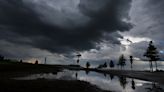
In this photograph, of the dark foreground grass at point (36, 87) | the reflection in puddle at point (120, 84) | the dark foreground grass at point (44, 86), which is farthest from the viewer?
the reflection in puddle at point (120, 84)

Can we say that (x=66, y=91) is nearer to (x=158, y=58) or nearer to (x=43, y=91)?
(x=43, y=91)

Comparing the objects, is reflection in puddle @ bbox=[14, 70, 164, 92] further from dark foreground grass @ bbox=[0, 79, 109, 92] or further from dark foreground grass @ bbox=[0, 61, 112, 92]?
dark foreground grass @ bbox=[0, 79, 109, 92]

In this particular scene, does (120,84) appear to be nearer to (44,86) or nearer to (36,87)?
(44,86)

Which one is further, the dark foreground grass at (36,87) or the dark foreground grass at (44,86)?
the dark foreground grass at (44,86)

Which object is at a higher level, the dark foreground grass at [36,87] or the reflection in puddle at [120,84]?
the dark foreground grass at [36,87]

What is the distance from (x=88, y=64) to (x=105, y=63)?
25207 mm

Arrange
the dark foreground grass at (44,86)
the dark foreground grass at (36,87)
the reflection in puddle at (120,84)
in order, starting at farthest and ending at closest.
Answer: the reflection in puddle at (120,84) < the dark foreground grass at (44,86) < the dark foreground grass at (36,87)

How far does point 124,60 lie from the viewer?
14412cm

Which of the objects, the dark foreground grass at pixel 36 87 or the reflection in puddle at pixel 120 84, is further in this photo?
the reflection in puddle at pixel 120 84

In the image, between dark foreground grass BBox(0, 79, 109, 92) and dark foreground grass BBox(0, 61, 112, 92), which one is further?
dark foreground grass BBox(0, 61, 112, 92)

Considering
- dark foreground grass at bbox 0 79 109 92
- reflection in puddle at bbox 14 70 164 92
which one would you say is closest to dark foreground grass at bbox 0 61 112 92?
dark foreground grass at bbox 0 79 109 92

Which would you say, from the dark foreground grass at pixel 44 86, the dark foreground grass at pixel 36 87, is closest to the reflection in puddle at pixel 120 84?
the dark foreground grass at pixel 44 86

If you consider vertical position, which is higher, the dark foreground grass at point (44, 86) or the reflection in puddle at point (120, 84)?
the dark foreground grass at point (44, 86)

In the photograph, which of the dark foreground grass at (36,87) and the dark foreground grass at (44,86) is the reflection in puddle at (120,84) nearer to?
the dark foreground grass at (44,86)
